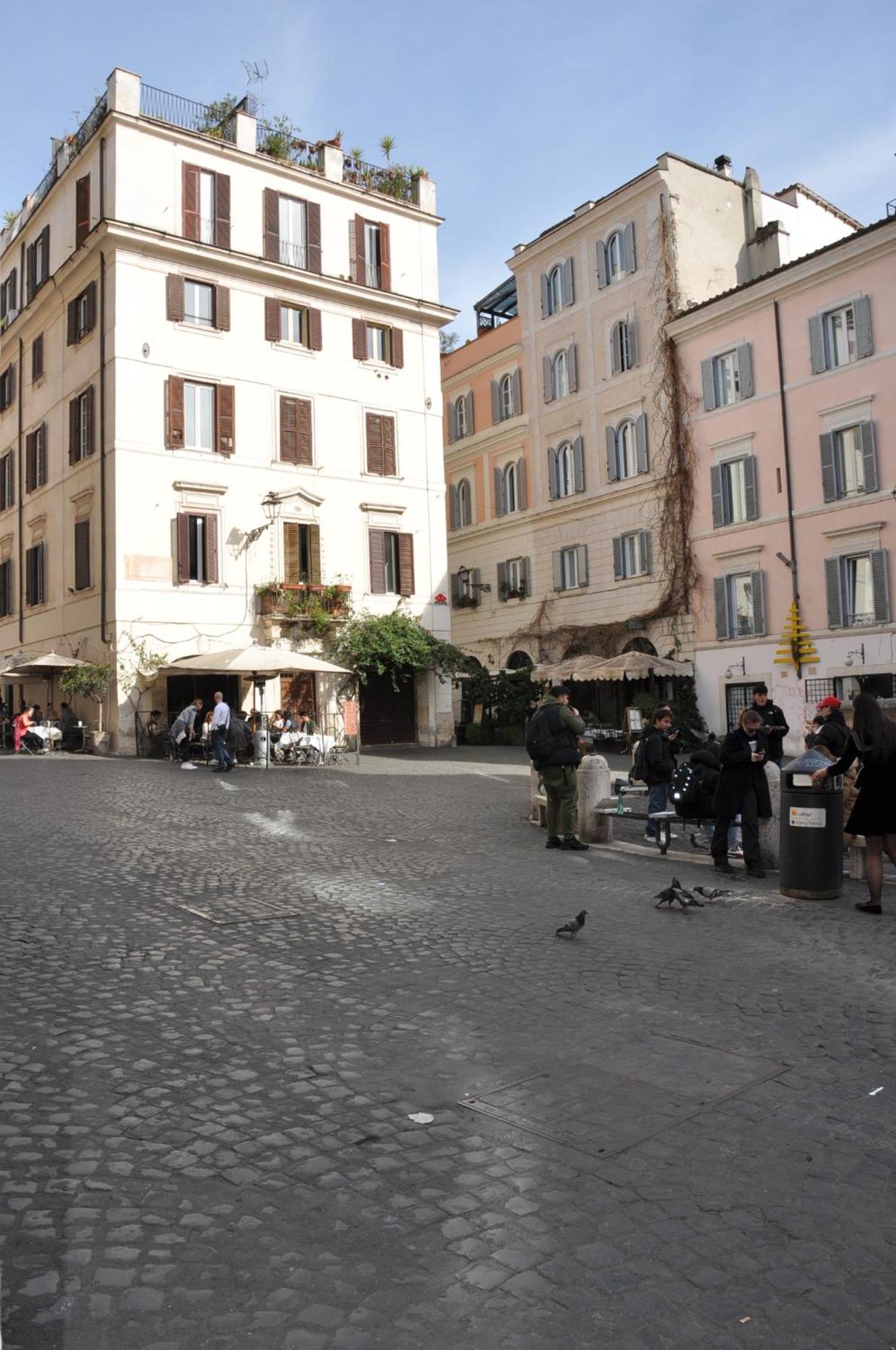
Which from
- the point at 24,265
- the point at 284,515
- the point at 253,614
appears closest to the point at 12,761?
the point at 253,614

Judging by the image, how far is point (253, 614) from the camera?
91.2ft

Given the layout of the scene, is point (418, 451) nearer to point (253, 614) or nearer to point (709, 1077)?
point (253, 614)

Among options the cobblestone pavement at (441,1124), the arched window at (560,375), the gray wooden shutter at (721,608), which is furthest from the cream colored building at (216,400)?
the cobblestone pavement at (441,1124)

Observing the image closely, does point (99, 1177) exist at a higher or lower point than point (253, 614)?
lower

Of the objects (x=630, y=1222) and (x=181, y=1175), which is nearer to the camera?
(x=630, y=1222)

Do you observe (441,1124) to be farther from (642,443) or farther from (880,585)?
(642,443)

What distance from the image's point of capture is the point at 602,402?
33875 mm

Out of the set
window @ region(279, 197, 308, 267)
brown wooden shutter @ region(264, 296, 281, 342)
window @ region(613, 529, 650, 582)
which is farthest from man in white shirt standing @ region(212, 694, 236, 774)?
window @ region(613, 529, 650, 582)

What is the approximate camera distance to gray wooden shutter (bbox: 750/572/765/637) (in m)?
28.4

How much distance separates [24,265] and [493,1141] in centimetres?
3447

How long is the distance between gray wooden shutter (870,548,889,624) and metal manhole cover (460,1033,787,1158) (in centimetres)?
2269

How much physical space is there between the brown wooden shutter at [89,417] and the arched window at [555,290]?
1588 cm

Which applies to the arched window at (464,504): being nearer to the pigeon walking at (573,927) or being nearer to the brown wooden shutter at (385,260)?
the brown wooden shutter at (385,260)

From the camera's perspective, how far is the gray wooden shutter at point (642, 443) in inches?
1261
